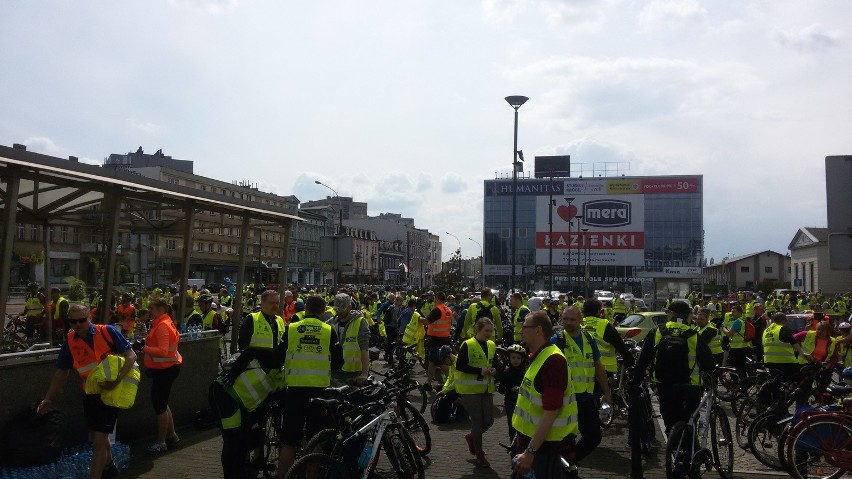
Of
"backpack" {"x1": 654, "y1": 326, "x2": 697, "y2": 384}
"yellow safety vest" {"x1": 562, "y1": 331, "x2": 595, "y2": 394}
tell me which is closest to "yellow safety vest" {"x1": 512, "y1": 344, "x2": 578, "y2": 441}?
"yellow safety vest" {"x1": 562, "y1": 331, "x2": 595, "y2": 394}

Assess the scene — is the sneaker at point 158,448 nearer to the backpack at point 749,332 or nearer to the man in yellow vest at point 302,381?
the man in yellow vest at point 302,381

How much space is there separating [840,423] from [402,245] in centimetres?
13621

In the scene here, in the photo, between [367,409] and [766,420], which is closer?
[367,409]

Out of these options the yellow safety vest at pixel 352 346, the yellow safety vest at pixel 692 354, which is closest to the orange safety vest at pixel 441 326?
the yellow safety vest at pixel 352 346

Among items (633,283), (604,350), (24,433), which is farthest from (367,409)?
(633,283)

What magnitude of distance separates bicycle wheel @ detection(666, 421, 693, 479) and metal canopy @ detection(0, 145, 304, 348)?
6.62 m

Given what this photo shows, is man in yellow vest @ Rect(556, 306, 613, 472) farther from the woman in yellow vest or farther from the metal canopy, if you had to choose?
the metal canopy

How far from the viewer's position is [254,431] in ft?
22.4

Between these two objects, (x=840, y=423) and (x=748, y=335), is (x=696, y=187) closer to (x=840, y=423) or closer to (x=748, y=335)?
(x=748, y=335)

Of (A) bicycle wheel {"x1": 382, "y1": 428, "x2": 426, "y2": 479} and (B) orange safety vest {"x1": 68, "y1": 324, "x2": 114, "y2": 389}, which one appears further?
(B) orange safety vest {"x1": 68, "y1": 324, "x2": 114, "y2": 389}

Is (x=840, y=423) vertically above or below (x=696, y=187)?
below

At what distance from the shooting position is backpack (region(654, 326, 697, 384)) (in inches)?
285

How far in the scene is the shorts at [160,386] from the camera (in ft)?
27.9

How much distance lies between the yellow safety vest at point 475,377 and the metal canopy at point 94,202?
4510 millimetres
